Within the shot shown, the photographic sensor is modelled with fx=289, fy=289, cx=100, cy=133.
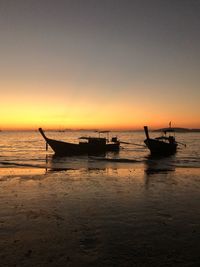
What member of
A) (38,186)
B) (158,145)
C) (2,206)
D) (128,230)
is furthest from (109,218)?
A: (158,145)

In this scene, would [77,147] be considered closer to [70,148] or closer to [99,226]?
[70,148]

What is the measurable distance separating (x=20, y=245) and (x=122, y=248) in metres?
2.71

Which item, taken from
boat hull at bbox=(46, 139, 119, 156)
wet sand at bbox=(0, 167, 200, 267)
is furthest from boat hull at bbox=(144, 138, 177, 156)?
wet sand at bbox=(0, 167, 200, 267)

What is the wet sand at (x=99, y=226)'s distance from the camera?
7.02 meters

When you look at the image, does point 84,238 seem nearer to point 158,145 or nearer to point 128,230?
point 128,230

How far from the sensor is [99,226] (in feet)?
31.1

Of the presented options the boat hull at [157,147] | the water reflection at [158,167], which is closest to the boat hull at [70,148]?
the boat hull at [157,147]

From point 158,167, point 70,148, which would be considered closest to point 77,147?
point 70,148

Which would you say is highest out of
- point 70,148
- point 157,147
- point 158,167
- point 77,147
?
point 157,147

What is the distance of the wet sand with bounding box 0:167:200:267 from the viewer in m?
7.02

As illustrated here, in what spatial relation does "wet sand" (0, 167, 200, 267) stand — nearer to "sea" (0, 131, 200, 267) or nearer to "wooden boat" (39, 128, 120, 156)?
"sea" (0, 131, 200, 267)

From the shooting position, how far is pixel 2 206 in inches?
470

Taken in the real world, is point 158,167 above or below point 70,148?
below

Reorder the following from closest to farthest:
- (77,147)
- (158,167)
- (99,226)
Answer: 1. (99,226)
2. (158,167)
3. (77,147)
